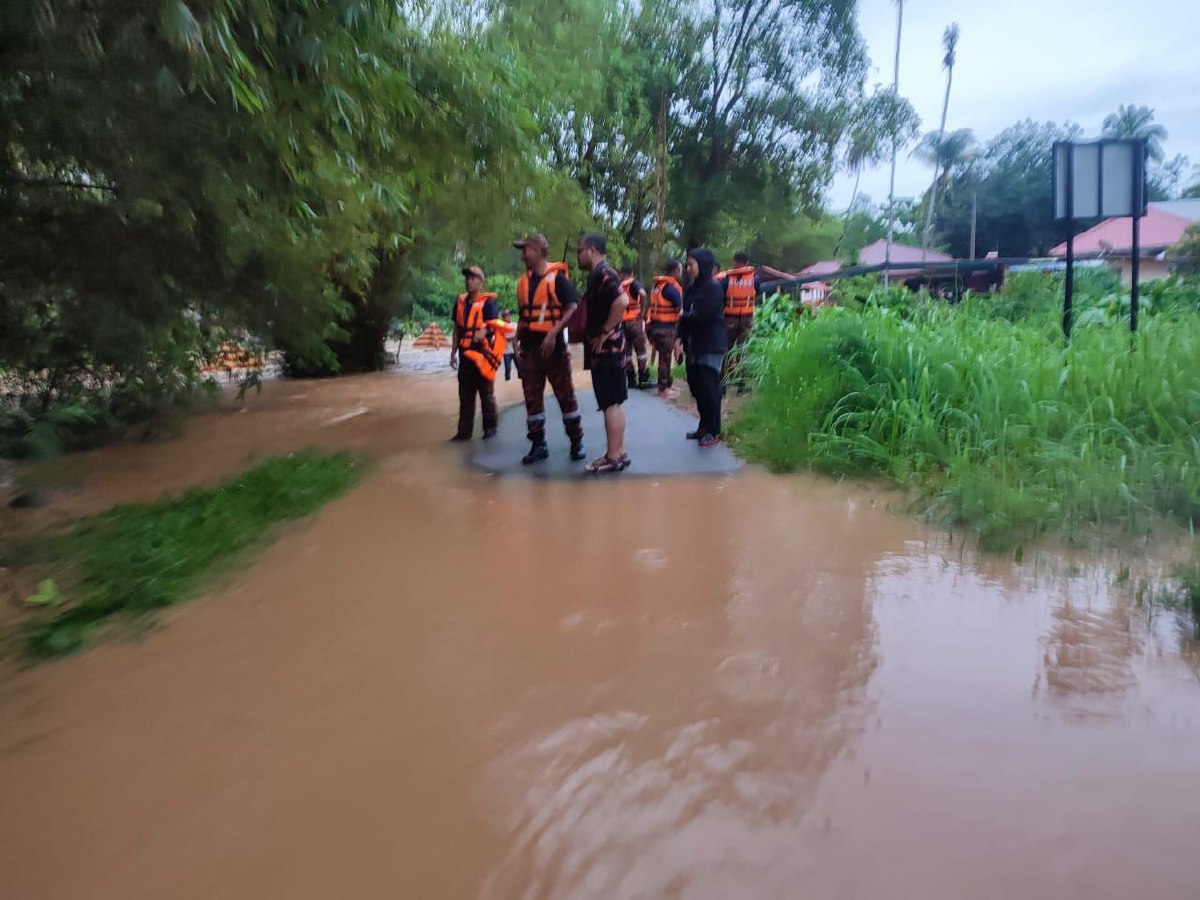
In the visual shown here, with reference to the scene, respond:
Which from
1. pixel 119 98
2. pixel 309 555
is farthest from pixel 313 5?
pixel 309 555

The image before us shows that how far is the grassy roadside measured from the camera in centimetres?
394

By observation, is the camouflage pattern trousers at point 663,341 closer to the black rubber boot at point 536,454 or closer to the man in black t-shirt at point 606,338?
the black rubber boot at point 536,454

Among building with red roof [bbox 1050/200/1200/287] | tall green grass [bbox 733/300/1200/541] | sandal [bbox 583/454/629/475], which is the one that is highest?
building with red roof [bbox 1050/200/1200/287]

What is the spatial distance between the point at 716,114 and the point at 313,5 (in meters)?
23.6

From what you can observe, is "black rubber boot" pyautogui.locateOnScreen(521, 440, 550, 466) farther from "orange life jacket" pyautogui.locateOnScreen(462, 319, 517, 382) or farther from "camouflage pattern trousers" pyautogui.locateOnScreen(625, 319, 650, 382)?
"camouflage pattern trousers" pyautogui.locateOnScreen(625, 319, 650, 382)

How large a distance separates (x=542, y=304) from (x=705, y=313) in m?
1.49

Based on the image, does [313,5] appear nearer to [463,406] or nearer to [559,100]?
[463,406]

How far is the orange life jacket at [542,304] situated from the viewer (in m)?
6.61

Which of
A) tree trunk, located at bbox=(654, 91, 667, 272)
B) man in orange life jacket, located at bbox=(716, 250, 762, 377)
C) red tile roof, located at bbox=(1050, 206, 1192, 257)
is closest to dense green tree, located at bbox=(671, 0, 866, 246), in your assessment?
tree trunk, located at bbox=(654, 91, 667, 272)

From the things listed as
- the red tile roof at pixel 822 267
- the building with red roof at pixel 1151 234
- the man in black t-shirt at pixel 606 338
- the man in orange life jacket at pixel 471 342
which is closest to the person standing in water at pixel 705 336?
the man in black t-shirt at pixel 606 338

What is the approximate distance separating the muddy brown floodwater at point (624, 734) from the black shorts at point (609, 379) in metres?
2.00

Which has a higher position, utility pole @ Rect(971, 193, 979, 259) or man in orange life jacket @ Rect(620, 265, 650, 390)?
utility pole @ Rect(971, 193, 979, 259)

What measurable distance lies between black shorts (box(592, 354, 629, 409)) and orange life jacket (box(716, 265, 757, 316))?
141 inches

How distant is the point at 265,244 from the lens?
7875mm
